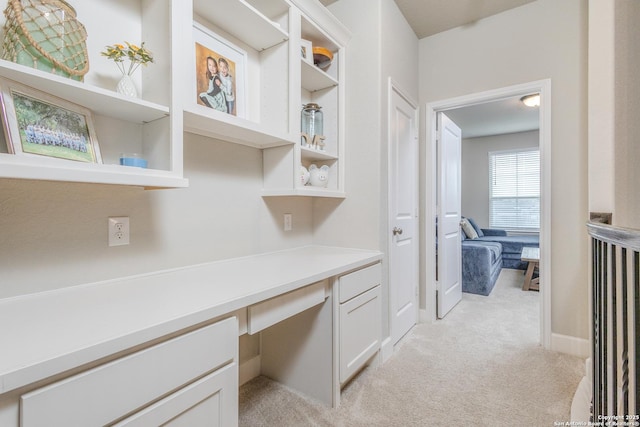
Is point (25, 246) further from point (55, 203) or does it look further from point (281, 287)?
point (281, 287)

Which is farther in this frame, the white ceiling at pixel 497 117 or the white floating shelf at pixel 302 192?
the white ceiling at pixel 497 117

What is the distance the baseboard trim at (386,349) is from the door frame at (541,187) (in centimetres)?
78

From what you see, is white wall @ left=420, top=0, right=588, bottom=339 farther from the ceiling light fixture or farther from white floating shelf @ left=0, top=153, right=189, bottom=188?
white floating shelf @ left=0, top=153, right=189, bottom=188

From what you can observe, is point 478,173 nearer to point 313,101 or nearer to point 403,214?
point 403,214

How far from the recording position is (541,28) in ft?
7.75

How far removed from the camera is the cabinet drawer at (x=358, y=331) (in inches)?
65.4

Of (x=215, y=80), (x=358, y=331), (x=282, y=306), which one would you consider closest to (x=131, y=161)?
(x=215, y=80)

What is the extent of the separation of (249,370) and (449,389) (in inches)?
48.0

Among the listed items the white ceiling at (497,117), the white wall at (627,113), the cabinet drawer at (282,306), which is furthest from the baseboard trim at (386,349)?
the white ceiling at (497,117)

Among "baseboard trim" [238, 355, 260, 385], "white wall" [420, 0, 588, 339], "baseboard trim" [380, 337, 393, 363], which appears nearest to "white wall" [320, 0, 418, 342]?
"baseboard trim" [380, 337, 393, 363]

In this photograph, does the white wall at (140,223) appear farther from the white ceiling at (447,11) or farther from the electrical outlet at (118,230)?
the white ceiling at (447,11)

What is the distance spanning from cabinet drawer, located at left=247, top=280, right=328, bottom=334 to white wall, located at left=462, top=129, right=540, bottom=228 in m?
6.17

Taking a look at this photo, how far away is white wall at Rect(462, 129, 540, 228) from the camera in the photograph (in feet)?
21.1

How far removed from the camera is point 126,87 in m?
1.14
